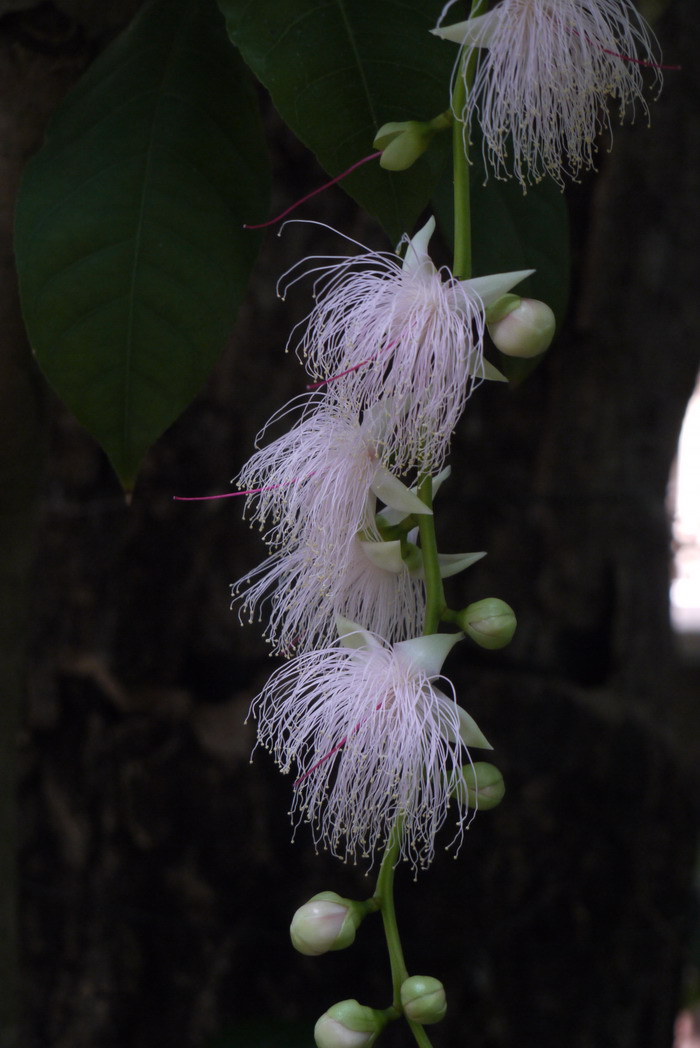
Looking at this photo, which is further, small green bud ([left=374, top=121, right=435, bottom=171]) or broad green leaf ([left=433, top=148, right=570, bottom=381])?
broad green leaf ([left=433, top=148, right=570, bottom=381])

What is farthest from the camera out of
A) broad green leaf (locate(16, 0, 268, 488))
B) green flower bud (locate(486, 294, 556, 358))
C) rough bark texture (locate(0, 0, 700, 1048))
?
rough bark texture (locate(0, 0, 700, 1048))

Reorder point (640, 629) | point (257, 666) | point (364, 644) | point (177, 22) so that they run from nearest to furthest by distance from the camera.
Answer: point (364, 644)
point (177, 22)
point (257, 666)
point (640, 629)

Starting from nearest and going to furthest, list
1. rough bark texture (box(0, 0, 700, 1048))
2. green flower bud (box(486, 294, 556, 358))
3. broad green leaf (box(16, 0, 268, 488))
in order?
1. green flower bud (box(486, 294, 556, 358))
2. broad green leaf (box(16, 0, 268, 488))
3. rough bark texture (box(0, 0, 700, 1048))

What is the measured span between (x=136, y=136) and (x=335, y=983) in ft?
2.90

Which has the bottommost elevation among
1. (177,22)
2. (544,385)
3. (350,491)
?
(350,491)

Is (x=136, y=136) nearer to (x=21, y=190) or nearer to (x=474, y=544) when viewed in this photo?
(x=21, y=190)

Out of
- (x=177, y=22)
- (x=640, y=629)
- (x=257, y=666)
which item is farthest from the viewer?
(x=640, y=629)

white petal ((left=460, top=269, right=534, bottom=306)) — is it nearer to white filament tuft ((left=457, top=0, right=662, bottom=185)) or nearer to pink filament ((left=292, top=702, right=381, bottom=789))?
white filament tuft ((left=457, top=0, right=662, bottom=185))

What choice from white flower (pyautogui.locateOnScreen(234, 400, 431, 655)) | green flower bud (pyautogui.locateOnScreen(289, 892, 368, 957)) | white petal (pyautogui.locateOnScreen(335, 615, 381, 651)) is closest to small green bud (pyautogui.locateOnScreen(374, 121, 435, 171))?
white flower (pyautogui.locateOnScreen(234, 400, 431, 655))

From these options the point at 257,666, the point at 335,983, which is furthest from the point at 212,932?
the point at 257,666

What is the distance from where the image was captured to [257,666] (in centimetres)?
108

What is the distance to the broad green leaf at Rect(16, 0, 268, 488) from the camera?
1.95 feet

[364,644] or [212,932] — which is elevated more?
[364,644]

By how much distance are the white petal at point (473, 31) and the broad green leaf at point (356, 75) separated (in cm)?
5
